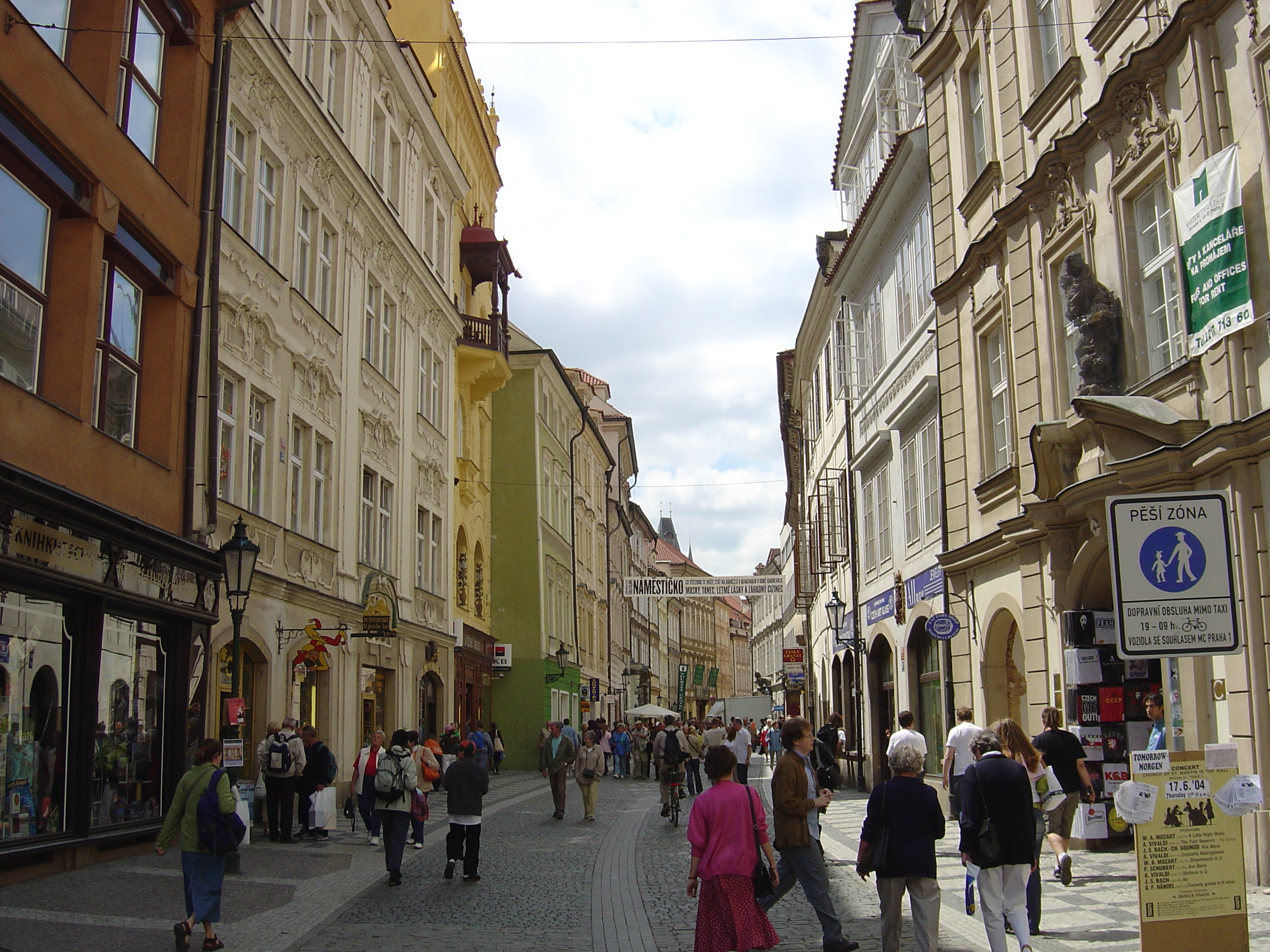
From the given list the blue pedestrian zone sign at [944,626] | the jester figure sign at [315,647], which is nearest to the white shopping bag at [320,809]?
the jester figure sign at [315,647]

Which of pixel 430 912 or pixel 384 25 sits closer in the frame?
pixel 430 912

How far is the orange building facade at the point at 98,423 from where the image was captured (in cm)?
1223

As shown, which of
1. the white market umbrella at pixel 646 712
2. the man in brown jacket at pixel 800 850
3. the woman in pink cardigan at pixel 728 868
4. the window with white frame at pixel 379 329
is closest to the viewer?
the woman in pink cardigan at pixel 728 868

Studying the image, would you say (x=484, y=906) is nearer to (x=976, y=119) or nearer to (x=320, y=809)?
(x=320, y=809)

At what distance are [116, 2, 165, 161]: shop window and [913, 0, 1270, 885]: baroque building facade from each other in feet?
36.9

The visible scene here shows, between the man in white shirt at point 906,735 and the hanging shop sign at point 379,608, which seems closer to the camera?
the man in white shirt at point 906,735

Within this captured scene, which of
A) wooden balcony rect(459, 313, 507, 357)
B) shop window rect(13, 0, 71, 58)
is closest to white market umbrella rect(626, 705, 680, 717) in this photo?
wooden balcony rect(459, 313, 507, 357)

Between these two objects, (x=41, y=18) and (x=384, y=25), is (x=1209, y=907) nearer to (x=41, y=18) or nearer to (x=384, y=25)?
(x=41, y=18)

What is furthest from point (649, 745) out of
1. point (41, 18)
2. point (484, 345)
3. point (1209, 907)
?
point (1209, 907)

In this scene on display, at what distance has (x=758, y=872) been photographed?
793 cm

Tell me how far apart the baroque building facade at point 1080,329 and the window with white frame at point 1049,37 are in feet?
0.12

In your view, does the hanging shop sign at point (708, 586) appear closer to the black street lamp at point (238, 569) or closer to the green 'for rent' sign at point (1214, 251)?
the black street lamp at point (238, 569)

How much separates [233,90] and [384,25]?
8.56 meters

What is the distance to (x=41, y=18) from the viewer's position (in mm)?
12969
